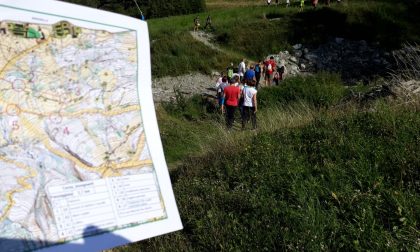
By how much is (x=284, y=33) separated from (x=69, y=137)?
1210 inches

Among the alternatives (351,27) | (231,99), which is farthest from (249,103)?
(351,27)

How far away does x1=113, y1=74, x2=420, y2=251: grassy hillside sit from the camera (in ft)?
12.1

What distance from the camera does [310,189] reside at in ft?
14.2

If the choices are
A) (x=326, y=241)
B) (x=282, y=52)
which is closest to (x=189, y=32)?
(x=282, y=52)

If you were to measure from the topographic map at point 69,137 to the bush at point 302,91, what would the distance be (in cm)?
1214

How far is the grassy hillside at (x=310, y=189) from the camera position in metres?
3.70

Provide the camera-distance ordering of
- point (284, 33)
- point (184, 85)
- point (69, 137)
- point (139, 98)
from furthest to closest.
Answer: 1. point (284, 33)
2. point (184, 85)
3. point (139, 98)
4. point (69, 137)

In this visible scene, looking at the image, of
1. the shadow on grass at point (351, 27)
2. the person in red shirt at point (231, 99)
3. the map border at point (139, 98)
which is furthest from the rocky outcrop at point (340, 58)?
the map border at point (139, 98)

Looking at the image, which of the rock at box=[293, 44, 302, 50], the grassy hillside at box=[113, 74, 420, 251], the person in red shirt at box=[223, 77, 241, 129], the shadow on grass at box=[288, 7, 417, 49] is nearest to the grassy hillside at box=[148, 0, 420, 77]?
the shadow on grass at box=[288, 7, 417, 49]

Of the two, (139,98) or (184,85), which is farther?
(184,85)

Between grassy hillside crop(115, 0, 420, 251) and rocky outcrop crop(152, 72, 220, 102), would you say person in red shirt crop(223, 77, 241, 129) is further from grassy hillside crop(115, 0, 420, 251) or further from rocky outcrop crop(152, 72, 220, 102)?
rocky outcrop crop(152, 72, 220, 102)

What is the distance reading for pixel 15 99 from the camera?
246cm

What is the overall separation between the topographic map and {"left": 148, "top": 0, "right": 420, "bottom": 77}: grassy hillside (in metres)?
25.7

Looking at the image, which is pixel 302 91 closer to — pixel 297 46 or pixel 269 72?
pixel 269 72
